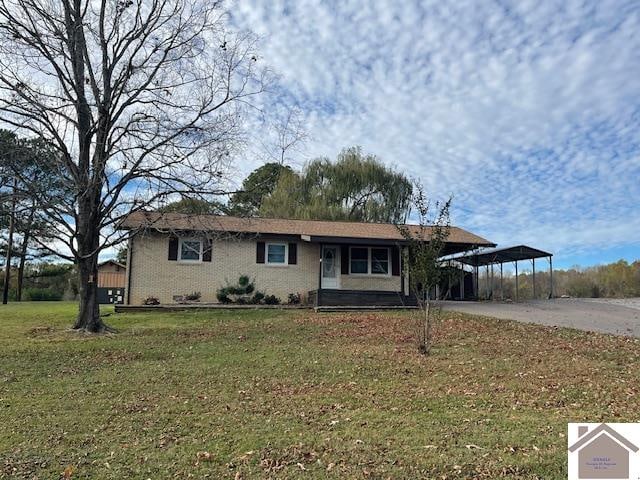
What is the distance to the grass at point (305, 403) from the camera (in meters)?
4.23

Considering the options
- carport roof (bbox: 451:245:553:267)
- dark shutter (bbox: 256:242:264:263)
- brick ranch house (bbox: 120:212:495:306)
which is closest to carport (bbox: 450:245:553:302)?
carport roof (bbox: 451:245:553:267)

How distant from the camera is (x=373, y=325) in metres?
13.5

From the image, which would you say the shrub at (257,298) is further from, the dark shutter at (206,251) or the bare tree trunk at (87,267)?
the bare tree trunk at (87,267)

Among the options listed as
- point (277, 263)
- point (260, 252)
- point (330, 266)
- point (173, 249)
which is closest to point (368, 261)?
point (330, 266)

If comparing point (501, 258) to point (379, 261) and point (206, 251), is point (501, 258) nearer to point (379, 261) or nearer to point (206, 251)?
point (379, 261)

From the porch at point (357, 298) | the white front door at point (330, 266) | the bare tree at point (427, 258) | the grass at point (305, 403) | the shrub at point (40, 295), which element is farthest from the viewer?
the shrub at point (40, 295)

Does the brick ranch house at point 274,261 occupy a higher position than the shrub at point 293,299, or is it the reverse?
the brick ranch house at point 274,261

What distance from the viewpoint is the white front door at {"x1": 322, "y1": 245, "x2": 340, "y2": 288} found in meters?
20.2

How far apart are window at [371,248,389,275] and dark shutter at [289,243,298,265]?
10.4 feet

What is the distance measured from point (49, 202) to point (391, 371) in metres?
8.63

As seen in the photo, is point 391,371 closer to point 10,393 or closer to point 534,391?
point 534,391

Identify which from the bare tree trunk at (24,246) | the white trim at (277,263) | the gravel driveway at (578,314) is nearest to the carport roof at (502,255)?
the gravel driveway at (578,314)

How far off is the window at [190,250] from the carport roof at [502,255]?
11.5m

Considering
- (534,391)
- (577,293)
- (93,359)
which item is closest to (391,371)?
(534,391)
